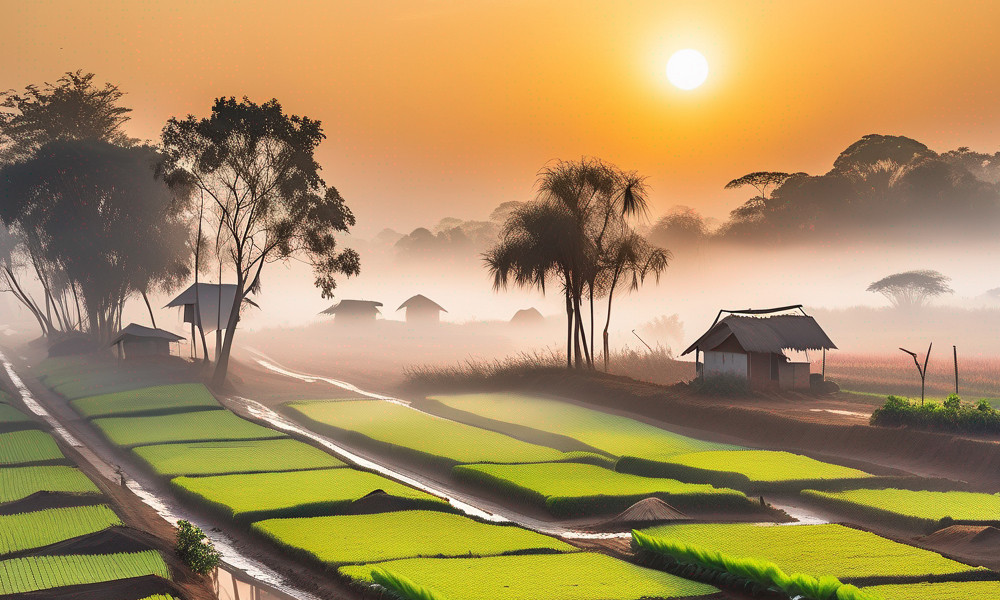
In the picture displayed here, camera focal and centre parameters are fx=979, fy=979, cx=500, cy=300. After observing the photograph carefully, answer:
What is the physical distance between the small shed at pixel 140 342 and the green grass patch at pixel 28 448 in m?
22.1

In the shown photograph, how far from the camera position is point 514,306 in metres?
143

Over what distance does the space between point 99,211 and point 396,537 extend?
50714mm

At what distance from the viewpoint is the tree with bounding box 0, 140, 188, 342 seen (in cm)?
6044

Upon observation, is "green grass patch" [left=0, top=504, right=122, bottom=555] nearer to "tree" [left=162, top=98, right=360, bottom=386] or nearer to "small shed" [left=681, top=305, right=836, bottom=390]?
"small shed" [left=681, top=305, right=836, bottom=390]

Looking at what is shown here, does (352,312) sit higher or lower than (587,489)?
higher

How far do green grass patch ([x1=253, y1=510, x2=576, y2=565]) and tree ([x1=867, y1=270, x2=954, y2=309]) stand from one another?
71.4m

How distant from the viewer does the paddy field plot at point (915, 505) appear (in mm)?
19422

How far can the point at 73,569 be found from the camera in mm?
15312

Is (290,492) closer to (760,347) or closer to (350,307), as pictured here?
(760,347)

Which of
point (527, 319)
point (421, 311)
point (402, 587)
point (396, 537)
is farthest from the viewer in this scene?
point (527, 319)

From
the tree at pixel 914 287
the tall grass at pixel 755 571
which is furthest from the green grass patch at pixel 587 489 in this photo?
the tree at pixel 914 287

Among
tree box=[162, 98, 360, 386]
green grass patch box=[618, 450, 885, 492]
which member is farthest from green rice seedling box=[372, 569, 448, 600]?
tree box=[162, 98, 360, 386]

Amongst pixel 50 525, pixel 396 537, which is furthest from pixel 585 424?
pixel 50 525

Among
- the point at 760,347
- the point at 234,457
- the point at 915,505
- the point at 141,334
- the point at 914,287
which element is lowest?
the point at 915,505
